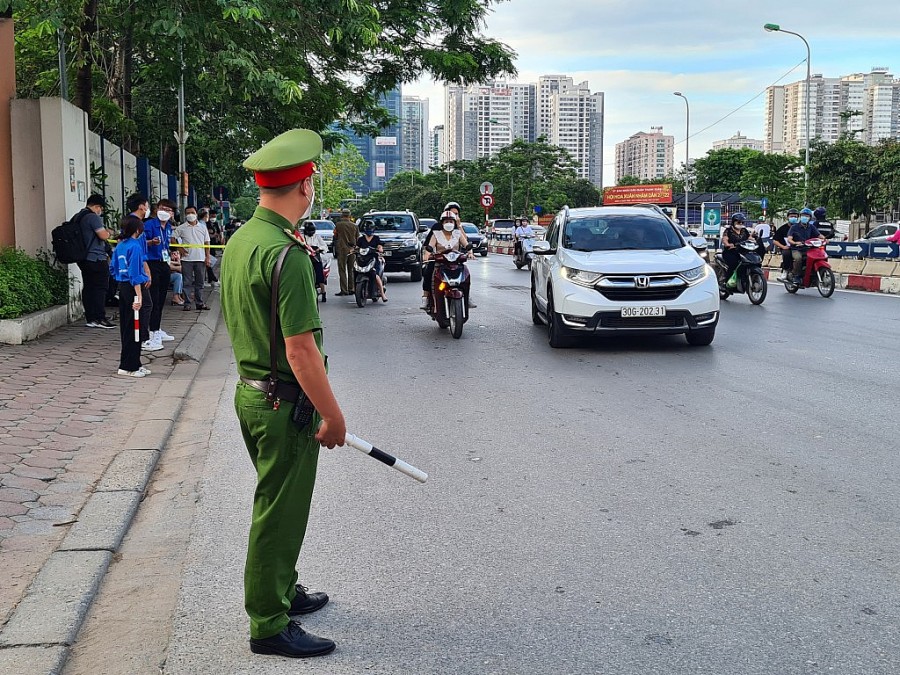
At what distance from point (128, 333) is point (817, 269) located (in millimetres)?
13706

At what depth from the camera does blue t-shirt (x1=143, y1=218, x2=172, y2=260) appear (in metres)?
12.9

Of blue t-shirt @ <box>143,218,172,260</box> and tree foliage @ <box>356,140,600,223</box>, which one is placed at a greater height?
tree foliage @ <box>356,140,600,223</box>

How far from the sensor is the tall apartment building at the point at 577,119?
6329 inches

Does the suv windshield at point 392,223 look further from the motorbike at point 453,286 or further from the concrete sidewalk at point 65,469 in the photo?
the concrete sidewalk at point 65,469

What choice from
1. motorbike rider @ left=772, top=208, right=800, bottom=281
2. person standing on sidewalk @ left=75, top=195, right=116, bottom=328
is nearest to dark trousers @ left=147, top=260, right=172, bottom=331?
person standing on sidewalk @ left=75, top=195, right=116, bottom=328

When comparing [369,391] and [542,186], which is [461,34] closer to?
[369,391]

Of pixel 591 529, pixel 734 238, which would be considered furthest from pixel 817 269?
pixel 591 529

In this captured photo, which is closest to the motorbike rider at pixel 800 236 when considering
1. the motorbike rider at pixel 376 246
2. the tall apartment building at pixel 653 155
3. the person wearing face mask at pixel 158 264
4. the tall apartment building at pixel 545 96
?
the motorbike rider at pixel 376 246

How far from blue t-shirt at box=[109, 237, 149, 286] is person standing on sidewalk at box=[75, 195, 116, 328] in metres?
3.22

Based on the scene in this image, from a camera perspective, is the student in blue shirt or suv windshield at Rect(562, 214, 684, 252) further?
suv windshield at Rect(562, 214, 684, 252)

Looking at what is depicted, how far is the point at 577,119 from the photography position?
529ft

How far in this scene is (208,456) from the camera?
6812 mm

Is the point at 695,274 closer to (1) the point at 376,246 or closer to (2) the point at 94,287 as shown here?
(2) the point at 94,287

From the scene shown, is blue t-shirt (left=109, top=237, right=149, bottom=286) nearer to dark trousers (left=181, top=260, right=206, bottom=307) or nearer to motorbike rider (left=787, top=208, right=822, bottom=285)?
dark trousers (left=181, top=260, right=206, bottom=307)
